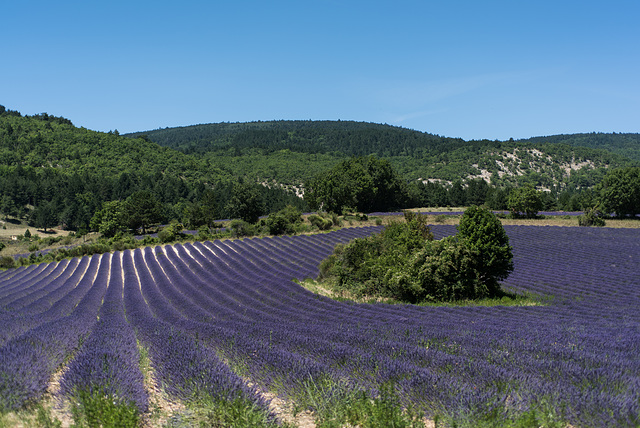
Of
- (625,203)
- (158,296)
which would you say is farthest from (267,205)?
(158,296)

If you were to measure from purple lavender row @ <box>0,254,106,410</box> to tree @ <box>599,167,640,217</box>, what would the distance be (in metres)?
67.4

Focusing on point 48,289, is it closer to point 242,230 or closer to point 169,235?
point 169,235

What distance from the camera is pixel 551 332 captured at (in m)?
8.55

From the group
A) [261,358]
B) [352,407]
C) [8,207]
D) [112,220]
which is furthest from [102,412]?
[8,207]

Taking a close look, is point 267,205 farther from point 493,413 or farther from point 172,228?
point 493,413

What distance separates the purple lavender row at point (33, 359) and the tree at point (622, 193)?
2655 inches

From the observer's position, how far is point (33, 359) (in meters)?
5.34

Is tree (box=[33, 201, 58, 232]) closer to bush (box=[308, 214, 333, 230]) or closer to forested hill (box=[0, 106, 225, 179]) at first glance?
forested hill (box=[0, 106, 225, 179])

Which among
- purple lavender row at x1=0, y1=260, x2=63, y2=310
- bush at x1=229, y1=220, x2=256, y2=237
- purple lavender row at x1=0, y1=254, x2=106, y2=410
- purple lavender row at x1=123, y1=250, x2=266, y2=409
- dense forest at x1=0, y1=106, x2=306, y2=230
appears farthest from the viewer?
dense forest at x1=0, y1=106, x2=306, y2=230

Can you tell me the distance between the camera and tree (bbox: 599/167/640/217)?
56703mm

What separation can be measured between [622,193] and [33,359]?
6854 cm

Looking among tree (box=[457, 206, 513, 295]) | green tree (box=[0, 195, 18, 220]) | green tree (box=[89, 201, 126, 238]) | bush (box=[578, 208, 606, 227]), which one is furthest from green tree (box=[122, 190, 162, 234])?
bush (box=[578, 208, 606, 227])

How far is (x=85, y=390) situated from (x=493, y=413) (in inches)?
166

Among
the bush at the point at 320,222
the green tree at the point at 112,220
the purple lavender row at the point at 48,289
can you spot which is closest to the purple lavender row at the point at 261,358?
the purple lavender row at the point at 48,289
